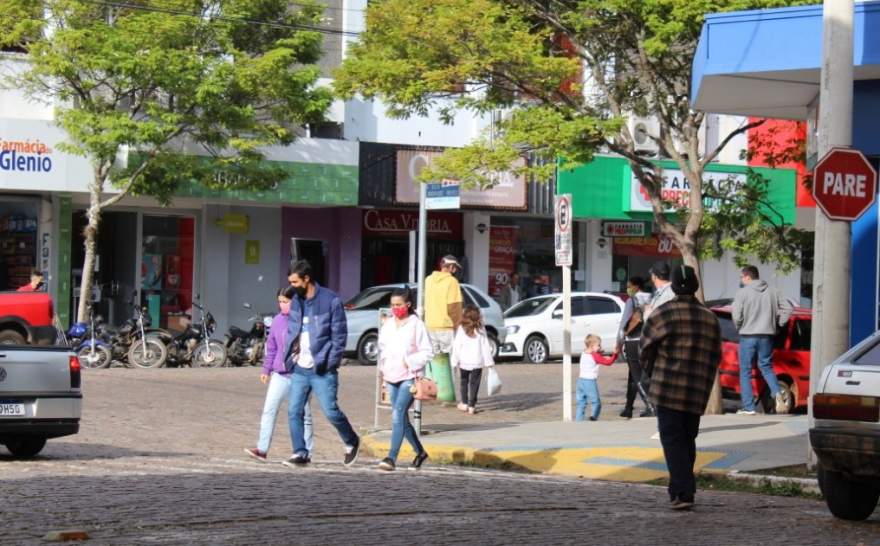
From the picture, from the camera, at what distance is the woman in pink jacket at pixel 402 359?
1362 centimetres

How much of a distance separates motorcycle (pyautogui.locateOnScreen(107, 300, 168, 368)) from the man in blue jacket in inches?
549

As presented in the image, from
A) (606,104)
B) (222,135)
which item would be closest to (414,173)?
(222,135)

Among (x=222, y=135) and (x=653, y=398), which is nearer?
(x=653, y=398)

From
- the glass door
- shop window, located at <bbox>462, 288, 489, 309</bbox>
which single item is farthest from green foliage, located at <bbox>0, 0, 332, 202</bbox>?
shop window, located at <bbox>462, 288, 489, 309</bbox>

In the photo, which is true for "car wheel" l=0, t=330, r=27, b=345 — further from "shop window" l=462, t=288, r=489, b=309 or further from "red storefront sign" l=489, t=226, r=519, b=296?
"red storefront sign" l=489, t=226, r=519, b=296

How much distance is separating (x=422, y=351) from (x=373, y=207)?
21.6 m

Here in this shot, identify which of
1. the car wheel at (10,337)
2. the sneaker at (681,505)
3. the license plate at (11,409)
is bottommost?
the sneaker at (681,505)

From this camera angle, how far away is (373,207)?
115ft

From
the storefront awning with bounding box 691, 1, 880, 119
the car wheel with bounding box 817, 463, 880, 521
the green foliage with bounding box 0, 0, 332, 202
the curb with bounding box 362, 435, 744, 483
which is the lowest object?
the curb with bounding box 362, 435, 744, 483

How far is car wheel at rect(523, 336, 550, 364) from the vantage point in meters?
31.9

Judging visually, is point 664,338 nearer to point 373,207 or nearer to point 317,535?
point 317,535

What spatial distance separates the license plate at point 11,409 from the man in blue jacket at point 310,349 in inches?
96.6

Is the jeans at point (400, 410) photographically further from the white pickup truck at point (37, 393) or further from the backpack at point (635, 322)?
the backpack at point (635, 322)

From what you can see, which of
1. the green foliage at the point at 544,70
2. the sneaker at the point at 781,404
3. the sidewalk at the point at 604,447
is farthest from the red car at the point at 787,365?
the sidewalk at the point at 604,447
